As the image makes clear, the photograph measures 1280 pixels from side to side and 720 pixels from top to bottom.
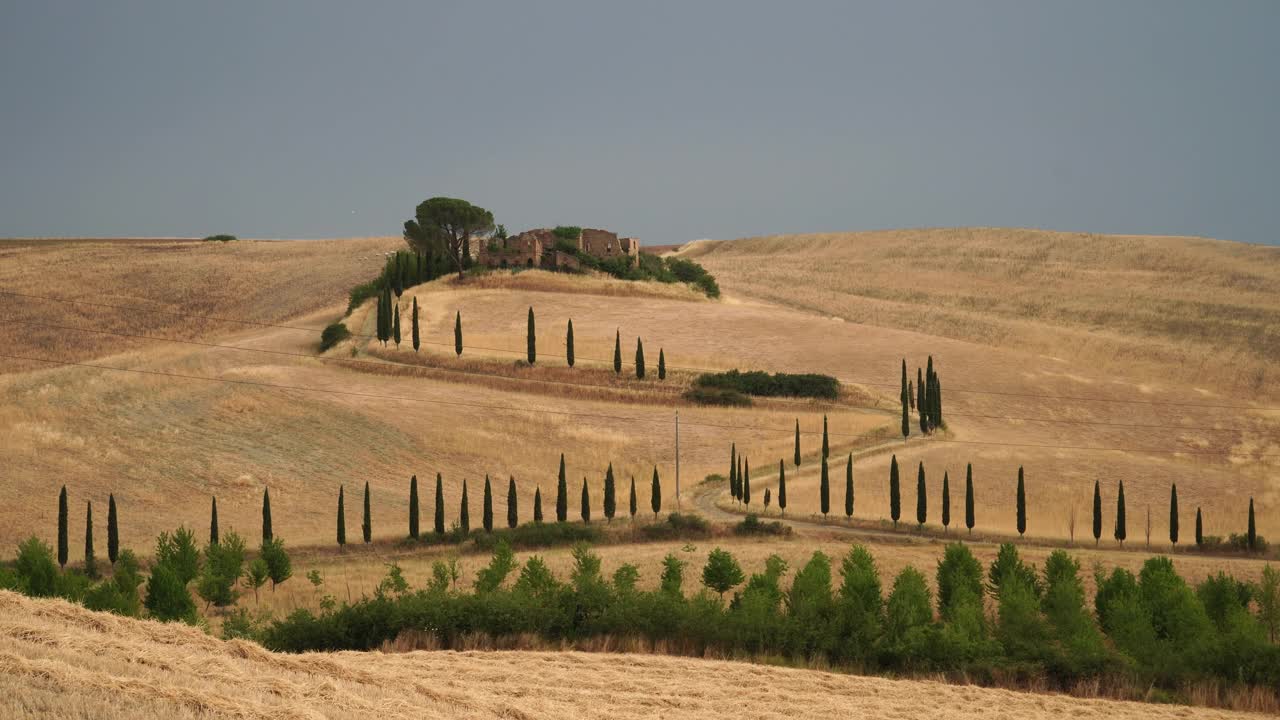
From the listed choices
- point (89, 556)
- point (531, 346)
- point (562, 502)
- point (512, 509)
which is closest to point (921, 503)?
point (562, 502)

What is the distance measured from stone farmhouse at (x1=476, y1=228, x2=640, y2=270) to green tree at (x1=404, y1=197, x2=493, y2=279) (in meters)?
1.82

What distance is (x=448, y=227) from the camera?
366 ft

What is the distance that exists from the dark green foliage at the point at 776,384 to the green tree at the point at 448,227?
35073mm

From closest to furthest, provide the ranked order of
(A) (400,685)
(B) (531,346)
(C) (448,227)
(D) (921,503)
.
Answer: (A) (400,685) → (D) (921,503) → (B) (531,346) → (C) (448,227)

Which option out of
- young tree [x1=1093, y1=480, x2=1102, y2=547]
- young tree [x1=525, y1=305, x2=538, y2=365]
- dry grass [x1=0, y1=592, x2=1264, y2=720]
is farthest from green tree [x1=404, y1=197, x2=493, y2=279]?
dry grass [x1=0, y1=592, x2=1264, y2=720]

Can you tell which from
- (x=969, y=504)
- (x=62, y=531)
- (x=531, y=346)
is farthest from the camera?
(x=531, y=346)

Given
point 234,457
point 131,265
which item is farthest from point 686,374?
point 131,265

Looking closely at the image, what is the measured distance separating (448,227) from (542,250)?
8713mm

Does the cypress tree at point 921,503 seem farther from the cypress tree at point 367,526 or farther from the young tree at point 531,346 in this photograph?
the young tree at point 531,346

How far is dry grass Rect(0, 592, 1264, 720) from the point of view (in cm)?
1568

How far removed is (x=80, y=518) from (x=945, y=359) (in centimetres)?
5781

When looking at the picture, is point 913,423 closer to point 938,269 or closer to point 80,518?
point 80,518

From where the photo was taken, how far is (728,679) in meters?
26.4

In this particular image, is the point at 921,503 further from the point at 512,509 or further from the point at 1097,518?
the point at 512,509
